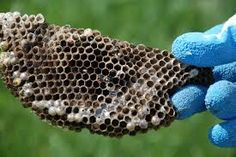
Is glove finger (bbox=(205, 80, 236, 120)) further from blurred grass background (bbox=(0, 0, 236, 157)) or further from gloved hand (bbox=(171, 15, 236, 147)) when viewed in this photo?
blurred grass background (bbox=(0, 0, 236, 157))

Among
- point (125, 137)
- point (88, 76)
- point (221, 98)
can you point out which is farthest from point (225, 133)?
point (125, 137)

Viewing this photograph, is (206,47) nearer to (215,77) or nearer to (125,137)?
(215,77)

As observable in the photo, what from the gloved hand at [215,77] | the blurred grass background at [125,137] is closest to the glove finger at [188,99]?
the gloved hand at [215,77]

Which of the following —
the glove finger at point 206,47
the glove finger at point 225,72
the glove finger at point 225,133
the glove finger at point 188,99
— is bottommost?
the glove finger at point 225,133

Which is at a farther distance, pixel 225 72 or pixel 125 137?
pixel 125 137

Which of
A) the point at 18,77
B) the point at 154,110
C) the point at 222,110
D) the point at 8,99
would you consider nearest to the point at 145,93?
the point at 154,110

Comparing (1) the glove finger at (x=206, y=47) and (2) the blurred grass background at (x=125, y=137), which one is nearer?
(1) the glove finger at (x=206, y=47)

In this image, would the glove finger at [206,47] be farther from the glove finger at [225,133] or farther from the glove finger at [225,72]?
the glove finger at [225,133]
